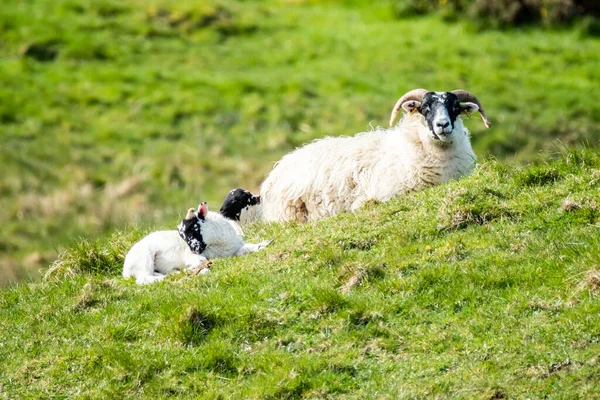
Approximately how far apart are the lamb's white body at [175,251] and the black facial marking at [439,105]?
125 inches

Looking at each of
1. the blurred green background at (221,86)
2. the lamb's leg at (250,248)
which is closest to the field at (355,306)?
the lamb's leg at (250,248)

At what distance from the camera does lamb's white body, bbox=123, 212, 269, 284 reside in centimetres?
1361

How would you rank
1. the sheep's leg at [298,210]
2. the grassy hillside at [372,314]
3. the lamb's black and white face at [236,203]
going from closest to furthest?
the grassy hillside at [372,314] → the lamb's black and white face at [236,203] → the sheep's leg at [298,210]

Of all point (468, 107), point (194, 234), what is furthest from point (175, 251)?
point (468, 107)

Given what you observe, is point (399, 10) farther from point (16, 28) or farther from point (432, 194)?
point (432, 194)

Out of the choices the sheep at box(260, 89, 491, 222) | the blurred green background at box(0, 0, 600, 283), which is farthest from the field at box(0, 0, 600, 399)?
Result: the blurred green background at box(0, 0, 600, 283)

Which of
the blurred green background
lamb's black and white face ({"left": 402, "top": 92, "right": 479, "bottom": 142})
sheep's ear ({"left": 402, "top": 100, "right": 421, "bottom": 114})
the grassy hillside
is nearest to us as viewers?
the grassy hillside

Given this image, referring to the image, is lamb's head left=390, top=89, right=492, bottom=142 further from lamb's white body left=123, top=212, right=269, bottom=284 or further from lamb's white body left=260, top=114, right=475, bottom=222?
lamb's white body left=123, top=212, right=269, bottom=284

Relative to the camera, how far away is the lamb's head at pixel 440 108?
15.0m

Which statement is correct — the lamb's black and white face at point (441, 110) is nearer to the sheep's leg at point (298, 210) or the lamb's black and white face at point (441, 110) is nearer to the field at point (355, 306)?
the field at point (355, 306)

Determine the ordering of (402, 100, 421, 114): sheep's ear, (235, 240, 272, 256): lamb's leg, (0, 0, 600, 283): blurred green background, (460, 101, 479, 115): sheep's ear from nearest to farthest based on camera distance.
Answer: (235, 240, 272, 256): lamb's leg < (460, 101, 479, 115): sheep's ear < (402, 100, 421, 114): sheep's ear < (0, 0, 600, 283): blurred green background

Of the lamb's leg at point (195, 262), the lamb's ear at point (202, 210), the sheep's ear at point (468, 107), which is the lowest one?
the lamb's leg at point (195, 262)

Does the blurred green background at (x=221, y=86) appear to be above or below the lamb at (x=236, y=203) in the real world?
below

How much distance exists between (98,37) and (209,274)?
26.1m
